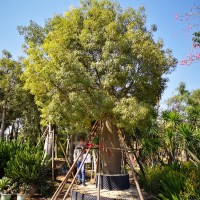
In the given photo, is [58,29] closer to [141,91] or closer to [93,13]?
[93,13]

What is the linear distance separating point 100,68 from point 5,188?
5494 millimetres

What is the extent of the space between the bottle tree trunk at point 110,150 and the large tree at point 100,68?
3 centimetres

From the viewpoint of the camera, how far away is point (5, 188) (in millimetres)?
8508

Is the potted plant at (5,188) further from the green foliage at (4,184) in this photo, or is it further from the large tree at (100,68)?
the large tree at (100,68)

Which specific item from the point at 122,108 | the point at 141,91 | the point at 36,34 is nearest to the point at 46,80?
the point at 122,108

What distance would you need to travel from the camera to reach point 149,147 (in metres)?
12.2

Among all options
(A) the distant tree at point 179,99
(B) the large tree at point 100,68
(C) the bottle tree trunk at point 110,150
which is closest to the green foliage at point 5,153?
(B) the large tree at point 100,68

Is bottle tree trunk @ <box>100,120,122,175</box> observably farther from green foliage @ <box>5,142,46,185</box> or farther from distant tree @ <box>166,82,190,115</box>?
distant tree @ <box>166,82,190,115</box>

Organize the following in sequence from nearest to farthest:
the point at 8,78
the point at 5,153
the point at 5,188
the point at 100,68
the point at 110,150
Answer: the point at 100,68 < the point at 110,150 < the point at 5,188 < the point at 5,153 < the point at 8,78

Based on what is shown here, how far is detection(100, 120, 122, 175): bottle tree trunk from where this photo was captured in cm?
818

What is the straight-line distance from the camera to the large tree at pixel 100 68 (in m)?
6.95

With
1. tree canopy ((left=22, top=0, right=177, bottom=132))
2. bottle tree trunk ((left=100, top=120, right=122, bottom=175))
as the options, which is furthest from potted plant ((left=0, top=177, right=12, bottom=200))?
bottle tree trunk ((left=100, top=120, right=122, bottom=175))

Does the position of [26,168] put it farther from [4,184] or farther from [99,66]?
[99,66]

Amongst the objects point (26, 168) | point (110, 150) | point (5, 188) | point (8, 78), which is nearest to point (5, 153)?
point (5, 188)
